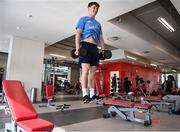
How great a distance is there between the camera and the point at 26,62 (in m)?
7.11

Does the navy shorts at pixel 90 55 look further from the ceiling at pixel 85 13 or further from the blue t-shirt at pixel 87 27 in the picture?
the ceiling at pixel 85 13

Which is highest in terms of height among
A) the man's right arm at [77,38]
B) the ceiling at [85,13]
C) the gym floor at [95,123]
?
the ceiling at [85,13]

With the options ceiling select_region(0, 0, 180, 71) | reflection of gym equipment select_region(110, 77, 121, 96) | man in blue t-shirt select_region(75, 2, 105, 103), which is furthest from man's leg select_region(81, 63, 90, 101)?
reflection of gym equipment select_region(110, 77, 121, 96)

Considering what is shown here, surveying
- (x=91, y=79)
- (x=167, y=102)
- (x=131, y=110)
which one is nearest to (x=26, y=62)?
(x=131, y=110)

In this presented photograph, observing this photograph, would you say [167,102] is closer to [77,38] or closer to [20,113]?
[20,113]

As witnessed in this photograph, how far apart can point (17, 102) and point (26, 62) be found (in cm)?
500

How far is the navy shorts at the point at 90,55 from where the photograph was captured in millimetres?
1699

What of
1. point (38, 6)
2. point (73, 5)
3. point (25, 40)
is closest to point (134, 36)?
point (73, 5)

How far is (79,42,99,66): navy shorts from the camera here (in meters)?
1.70

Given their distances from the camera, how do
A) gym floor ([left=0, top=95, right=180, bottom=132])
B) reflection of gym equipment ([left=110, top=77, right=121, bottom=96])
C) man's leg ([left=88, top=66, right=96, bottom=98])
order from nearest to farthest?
1. man's leg ([left=88, top=66, right=96, bottom=98])
2. gym floor ([left=0, top=95, right=180, bottom=132])
3. reflection of gym equipment ([left=110, top=77, right=121, bottom=96])

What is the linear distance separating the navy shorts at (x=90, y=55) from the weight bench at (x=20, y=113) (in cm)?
112

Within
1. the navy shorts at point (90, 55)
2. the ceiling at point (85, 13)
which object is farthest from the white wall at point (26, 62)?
the navy shorts at point (90, 55)

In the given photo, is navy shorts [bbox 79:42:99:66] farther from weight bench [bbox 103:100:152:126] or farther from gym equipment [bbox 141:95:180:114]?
gym equipment [bbox 141:95:180:114]

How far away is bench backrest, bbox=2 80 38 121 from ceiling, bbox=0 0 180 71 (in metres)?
2.44
